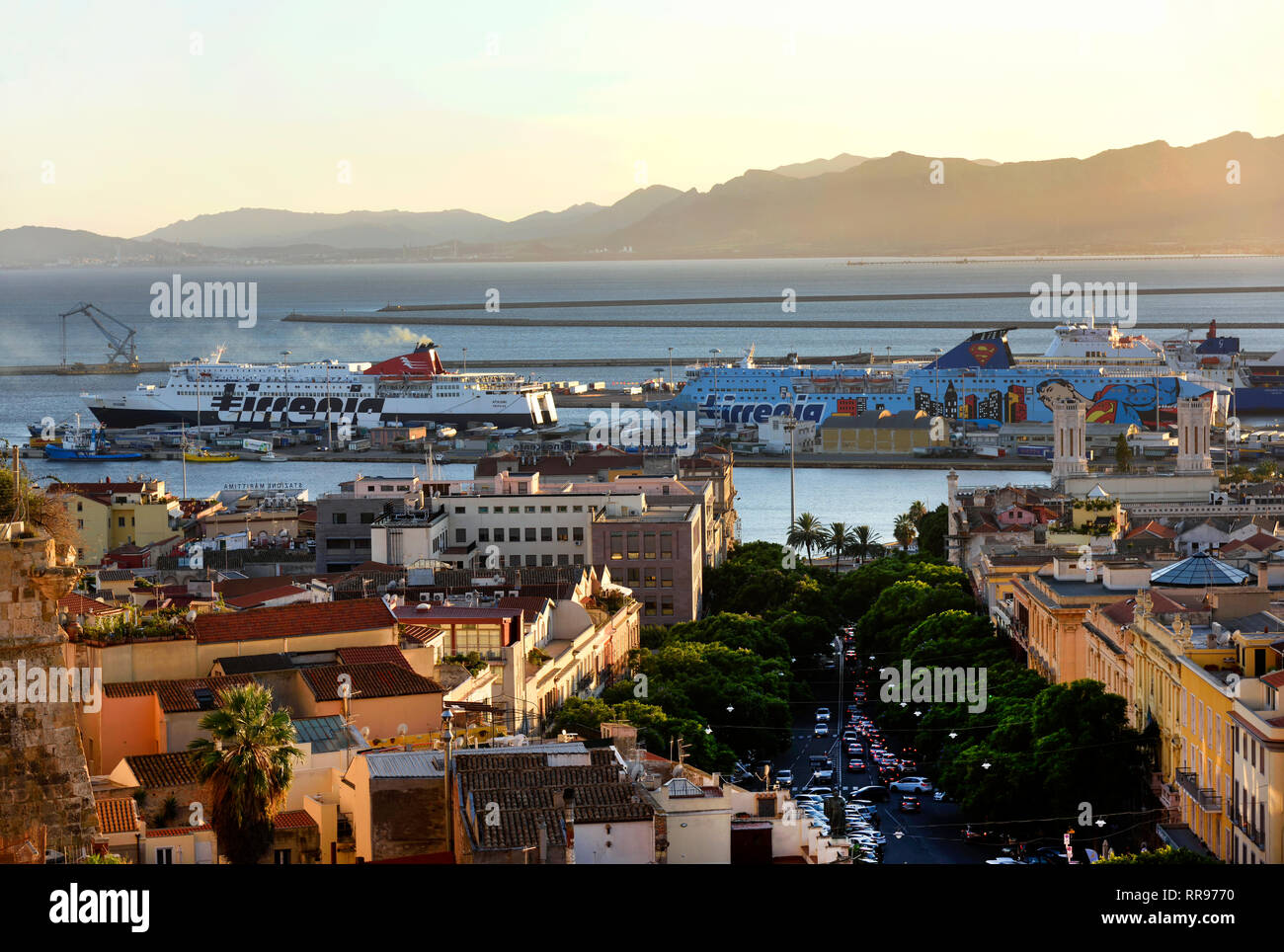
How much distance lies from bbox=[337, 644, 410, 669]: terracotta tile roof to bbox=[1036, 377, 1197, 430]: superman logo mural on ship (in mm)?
71631

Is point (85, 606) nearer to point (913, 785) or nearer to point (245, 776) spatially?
point (245, 776)

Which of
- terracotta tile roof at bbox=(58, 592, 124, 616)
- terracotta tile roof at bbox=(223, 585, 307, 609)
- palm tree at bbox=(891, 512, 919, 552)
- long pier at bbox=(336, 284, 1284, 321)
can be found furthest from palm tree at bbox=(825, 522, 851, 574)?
long pier at bbox=(336, 284, 1284, 321)

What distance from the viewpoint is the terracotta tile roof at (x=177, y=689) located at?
37.5ft

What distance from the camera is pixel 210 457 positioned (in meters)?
74.3

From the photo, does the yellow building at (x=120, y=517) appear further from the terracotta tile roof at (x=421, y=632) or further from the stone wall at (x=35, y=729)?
the stone wall at (x=35, y=729)

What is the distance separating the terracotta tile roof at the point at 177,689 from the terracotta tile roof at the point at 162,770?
0.69 m

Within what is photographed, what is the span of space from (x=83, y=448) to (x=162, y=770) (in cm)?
6439

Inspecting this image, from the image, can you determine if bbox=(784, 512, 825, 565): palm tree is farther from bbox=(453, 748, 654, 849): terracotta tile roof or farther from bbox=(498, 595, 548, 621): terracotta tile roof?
bbox=(453, 748, 654, 849): terracotta tile roof

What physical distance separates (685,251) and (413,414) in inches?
4385

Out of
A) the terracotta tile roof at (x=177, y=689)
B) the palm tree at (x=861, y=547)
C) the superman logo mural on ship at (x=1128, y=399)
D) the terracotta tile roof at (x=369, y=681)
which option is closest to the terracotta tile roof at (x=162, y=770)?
the terracotta tile roof at (x=177, y=689)

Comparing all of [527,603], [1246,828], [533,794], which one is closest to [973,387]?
[527,603]

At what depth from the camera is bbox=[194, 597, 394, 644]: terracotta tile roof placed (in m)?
13.4
